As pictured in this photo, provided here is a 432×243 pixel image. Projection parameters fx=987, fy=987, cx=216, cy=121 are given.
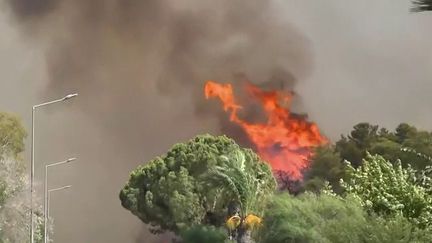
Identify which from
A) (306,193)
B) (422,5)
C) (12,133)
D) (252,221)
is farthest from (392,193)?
(12,133)

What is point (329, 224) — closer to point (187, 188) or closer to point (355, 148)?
point (187, 188)

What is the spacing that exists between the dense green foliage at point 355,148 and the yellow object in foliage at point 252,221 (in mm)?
26096

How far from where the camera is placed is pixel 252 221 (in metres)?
57.3

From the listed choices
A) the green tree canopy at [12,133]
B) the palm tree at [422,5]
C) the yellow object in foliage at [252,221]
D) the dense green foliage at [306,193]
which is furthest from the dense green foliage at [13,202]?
the palm tree at [422,5]

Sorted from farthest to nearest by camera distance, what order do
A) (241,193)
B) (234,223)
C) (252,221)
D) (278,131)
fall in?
(278,131), (234,223), (241,193), (252,221)

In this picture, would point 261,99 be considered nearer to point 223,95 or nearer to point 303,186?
point 223,95

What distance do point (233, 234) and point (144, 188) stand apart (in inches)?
793

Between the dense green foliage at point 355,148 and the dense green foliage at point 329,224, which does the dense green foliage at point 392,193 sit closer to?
the dense green foliage at point 329,224

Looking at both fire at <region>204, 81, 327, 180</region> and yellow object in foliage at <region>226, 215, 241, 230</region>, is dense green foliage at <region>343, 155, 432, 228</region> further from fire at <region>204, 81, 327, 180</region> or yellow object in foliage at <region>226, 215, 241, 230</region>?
fire at <region>204, 81, 327, 180</region>

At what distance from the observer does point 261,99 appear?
376ft

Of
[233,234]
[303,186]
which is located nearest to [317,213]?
[233,234]

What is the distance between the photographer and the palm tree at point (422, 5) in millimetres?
13395

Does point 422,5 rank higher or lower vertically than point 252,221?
lower

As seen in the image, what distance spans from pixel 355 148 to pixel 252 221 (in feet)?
125
